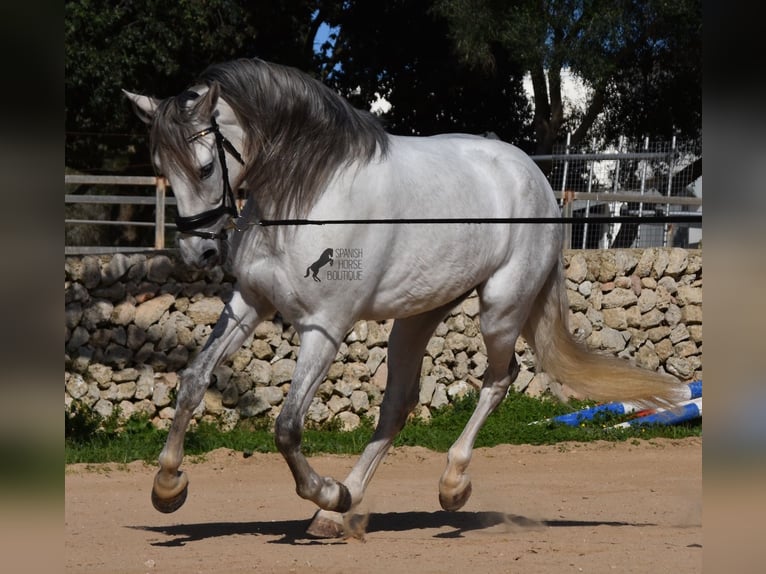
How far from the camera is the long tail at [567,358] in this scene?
569 centimetres

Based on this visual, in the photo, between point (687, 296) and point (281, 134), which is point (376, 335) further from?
point (281, 134)

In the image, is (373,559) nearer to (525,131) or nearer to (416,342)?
(416,342)

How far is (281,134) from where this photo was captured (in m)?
4.46

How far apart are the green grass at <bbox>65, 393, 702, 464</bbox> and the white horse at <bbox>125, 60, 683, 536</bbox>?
291 centimetres

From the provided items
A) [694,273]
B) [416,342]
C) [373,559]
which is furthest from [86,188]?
[373,559]

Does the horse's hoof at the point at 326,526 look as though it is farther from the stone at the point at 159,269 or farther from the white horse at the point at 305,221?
the stone at the point at 159,269

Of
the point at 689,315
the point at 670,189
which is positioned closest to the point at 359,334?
the point at 689,315

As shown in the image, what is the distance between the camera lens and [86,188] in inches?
662

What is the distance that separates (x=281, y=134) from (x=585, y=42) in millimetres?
11441

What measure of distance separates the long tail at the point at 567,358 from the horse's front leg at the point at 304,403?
1.63 metres

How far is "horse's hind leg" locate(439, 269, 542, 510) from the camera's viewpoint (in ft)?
17.3

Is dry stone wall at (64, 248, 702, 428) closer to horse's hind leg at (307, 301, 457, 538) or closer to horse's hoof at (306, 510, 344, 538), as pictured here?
horse's hind leg at (307, 301, 457, 538)

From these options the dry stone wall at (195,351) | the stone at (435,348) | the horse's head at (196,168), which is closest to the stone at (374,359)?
the dry stone wall at (195,351)

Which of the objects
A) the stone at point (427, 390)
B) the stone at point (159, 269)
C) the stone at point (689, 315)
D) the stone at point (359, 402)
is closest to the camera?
the stone at point (159, 269)
